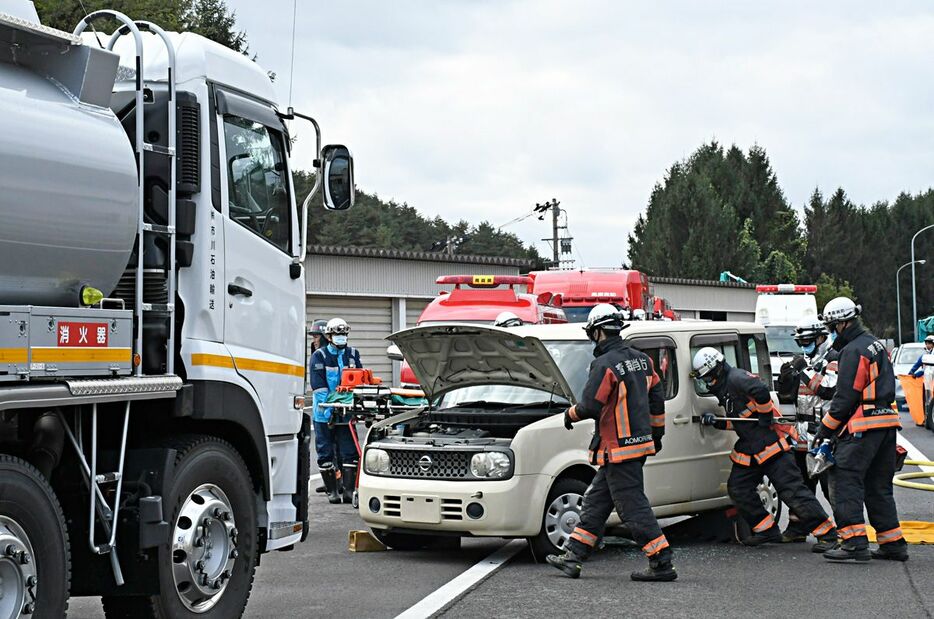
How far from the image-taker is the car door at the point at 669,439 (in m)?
10.3

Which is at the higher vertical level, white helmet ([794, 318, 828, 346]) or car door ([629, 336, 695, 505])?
white helmet ([794, 318, 828, 346])

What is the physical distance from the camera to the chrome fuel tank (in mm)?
5422

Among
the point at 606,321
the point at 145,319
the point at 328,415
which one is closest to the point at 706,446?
the point at 606,321

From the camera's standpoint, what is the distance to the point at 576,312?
24.0m

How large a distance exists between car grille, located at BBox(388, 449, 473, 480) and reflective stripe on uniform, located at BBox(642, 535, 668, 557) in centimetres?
143

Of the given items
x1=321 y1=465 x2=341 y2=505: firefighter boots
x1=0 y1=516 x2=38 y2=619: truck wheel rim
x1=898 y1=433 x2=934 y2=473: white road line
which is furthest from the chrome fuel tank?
x1=898 y1=433 x2=934 y2=473: white road line

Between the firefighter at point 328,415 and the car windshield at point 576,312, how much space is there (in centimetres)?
1054

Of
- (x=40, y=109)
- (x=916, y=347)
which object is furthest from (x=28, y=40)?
(x=916, y=347)

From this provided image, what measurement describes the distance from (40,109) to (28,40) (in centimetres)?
33

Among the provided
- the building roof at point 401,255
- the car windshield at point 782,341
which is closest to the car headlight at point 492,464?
the car windshield at point 782,341

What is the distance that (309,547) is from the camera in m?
10.8

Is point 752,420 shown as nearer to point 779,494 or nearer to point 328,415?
point 779,494

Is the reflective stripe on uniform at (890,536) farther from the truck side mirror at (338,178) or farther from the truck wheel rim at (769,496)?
the truck side mirror at (338,178)

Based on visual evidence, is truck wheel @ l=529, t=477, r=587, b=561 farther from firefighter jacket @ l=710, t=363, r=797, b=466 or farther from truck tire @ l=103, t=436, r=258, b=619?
truck tire @ l=103, t=436, r=258, b=619
